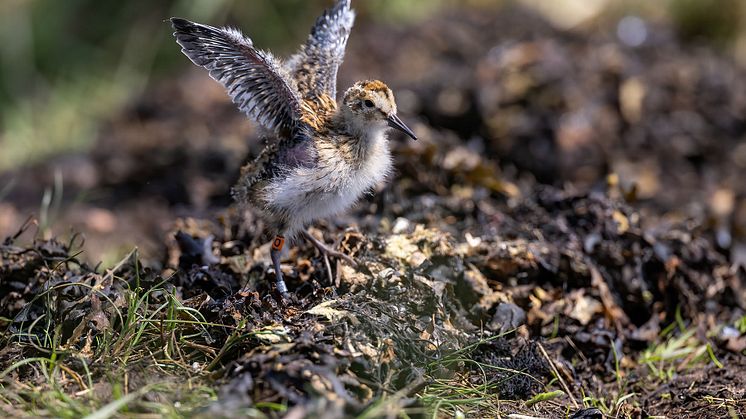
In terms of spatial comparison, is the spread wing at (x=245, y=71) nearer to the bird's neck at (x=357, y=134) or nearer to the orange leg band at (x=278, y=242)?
the bird's neck at (x=357, y=134)

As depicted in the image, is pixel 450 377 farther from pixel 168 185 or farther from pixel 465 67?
pixel 465 67

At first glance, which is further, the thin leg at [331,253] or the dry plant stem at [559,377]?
the thin leg at [331,253]

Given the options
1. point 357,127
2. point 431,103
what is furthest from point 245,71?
point 431,103

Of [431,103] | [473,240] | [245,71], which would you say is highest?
[245,71]

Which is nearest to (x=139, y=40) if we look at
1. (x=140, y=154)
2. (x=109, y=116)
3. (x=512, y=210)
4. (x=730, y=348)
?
(x=109, y=116)

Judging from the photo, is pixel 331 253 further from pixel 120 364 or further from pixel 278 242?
pixel 120 364

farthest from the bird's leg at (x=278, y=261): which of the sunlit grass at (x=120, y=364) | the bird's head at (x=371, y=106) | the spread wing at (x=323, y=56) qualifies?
the spread wing at (x=323, y=56)

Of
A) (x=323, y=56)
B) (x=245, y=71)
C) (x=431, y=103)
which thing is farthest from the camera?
(x=431, y=103)
